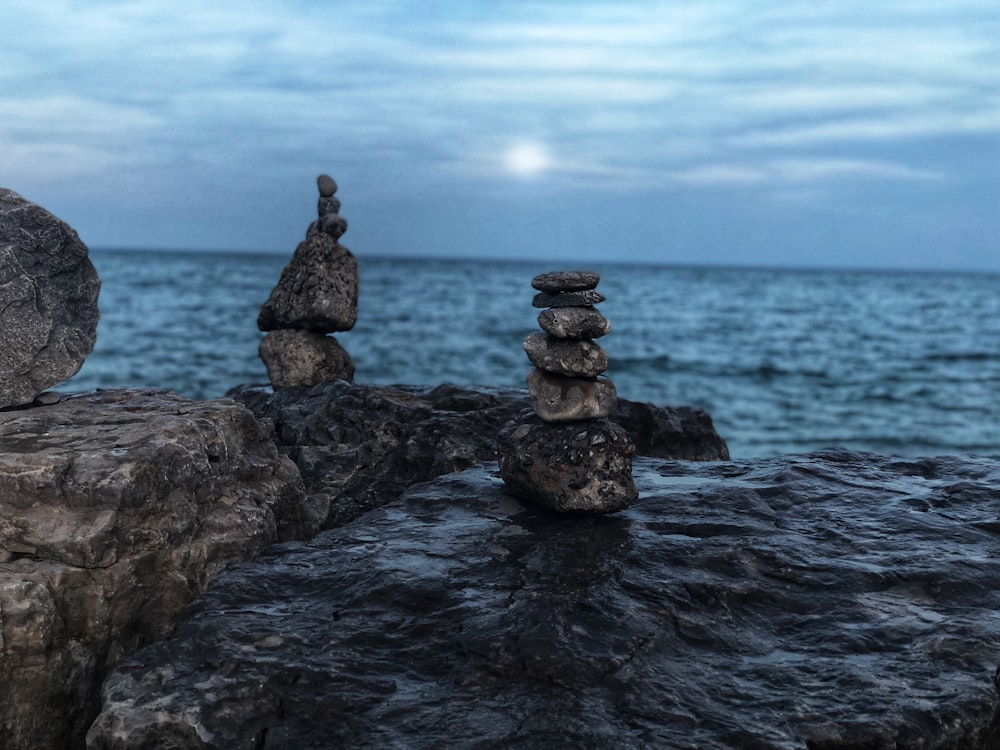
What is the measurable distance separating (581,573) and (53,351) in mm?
4267

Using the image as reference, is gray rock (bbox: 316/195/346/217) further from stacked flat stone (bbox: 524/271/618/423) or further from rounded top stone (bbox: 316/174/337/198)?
stacked flat stone (bbox: 524/271/618/423)

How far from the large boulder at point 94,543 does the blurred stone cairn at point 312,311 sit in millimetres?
3561

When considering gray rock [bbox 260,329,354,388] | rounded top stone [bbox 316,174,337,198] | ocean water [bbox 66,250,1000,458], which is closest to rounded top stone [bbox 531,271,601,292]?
gray rock [bbox 260,329,354,388]

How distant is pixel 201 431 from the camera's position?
21.3 feet

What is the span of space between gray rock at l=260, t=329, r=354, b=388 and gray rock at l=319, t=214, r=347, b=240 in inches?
46.5

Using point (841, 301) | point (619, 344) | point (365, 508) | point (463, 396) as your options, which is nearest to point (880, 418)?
point (619, 344)

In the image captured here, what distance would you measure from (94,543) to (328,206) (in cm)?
607

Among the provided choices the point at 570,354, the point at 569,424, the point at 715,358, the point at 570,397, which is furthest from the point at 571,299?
the point at 715,358

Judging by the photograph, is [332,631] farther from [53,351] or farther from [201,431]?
[53,351]

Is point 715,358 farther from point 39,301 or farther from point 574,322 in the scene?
point 39,301

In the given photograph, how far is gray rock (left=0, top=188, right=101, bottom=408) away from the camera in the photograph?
22.2 ft

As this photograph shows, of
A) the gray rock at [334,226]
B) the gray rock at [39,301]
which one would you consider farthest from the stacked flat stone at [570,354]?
the gray rock at [334,226]

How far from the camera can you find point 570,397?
280 inches

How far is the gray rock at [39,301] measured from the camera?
6762mm
